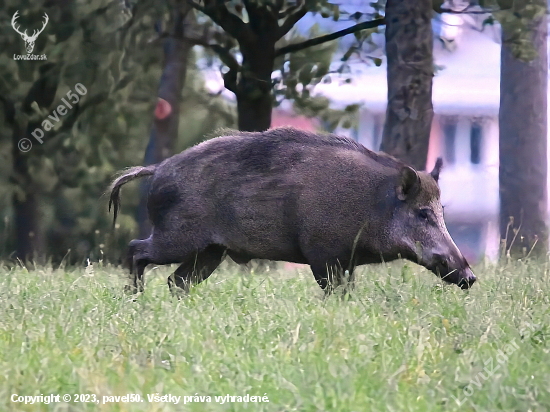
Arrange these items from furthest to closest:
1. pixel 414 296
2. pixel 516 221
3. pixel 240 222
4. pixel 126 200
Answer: pixel 126 200 → pixel 516 221 → pixel 240 222 → pixel 414 296

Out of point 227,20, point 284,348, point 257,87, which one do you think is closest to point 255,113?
point 257,87

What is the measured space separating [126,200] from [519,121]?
264 inches

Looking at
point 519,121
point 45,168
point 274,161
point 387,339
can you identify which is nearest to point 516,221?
point 519,121

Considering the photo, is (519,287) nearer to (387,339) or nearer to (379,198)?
(379,198)

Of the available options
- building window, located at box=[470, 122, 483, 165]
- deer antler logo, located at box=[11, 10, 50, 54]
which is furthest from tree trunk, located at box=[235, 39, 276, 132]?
building window, located at box=[470, 122, 483, 165]

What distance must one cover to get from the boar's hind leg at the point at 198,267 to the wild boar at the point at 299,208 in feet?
0.32

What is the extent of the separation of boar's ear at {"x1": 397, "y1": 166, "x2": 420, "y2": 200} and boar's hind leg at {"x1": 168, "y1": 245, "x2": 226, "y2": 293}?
1.33 m

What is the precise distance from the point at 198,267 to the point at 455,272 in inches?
72.6

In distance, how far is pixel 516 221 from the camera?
1012cm

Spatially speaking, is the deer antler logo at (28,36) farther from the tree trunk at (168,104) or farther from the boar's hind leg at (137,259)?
the boar's hind leg at (137,259)

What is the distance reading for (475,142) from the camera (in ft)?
52.1

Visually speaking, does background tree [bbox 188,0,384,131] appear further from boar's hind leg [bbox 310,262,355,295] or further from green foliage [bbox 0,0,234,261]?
boar's hind leg [bbox 310,262,355,295]

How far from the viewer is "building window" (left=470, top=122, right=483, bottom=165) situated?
15.8 m

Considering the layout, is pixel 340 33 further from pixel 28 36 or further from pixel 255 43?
pixel 28 36
